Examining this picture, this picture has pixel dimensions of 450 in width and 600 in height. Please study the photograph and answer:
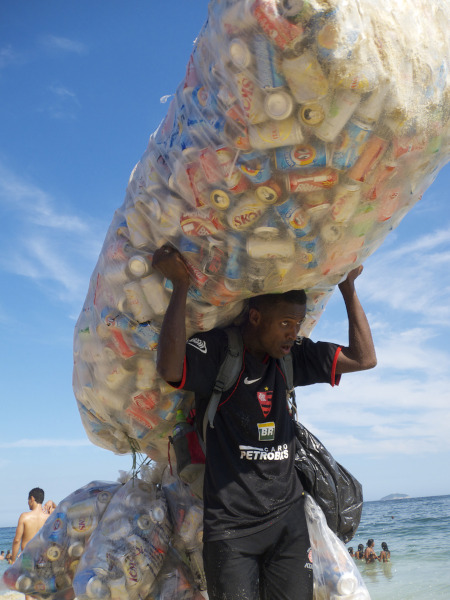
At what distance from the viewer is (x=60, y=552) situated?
9.06 feet

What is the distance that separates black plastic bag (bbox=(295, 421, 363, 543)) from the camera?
2.50 m

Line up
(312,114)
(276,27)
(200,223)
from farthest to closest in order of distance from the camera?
(200,223), (312,114), (276,27)

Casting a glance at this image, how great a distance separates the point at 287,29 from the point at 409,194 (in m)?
0.74

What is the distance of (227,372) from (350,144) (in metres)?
0.95

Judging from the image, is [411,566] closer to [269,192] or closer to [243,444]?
[243,444]

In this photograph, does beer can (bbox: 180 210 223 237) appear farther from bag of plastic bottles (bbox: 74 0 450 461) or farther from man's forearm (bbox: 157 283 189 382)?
man's forearm (bbox: 157 283 189 382)

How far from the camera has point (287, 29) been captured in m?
1.62

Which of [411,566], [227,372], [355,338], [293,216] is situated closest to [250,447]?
[227,372]

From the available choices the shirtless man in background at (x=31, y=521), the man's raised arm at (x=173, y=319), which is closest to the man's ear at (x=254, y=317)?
→ the man's raised arm at (x=173, y=319)

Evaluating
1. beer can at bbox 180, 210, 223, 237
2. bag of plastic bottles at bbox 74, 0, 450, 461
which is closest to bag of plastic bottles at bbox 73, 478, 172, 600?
bag of plastic bottles at bbox 74, 0, 450, 461

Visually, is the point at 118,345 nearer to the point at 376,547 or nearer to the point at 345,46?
the point at 345,46

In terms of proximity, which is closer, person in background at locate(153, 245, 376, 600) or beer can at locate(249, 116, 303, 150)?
beer can at locate(249, 116, 303, 150)

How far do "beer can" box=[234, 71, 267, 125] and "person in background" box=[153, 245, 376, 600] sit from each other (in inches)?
24.0

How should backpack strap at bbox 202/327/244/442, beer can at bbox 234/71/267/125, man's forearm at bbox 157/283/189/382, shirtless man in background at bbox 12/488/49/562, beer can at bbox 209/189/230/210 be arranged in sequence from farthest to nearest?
shirtless man in background at bbox 12/488/49/562
backpack strap at bbox 202/327/244/442
man's forearm at bbox 157/283/189/382
beer can at bbox 209/189/230/210
beer can at bbox 234/71/267/125
